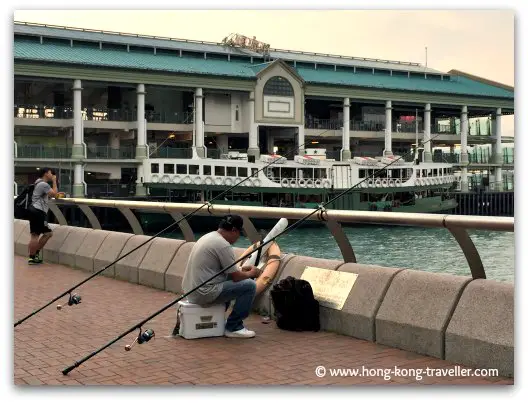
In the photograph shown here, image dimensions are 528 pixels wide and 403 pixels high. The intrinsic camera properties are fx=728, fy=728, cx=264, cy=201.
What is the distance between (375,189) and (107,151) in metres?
22.4

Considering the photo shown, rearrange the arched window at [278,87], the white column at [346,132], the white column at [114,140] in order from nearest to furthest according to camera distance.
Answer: the white column at [114,140], the arched window at [278,87], the white column at [346,132]

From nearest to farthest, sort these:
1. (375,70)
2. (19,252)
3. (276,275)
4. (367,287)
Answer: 1. (367,287)
2. (276,275)
3. (19,252)
4. (375,70)

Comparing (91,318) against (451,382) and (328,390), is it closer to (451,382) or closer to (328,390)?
(328,390)

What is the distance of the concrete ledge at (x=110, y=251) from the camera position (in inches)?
543

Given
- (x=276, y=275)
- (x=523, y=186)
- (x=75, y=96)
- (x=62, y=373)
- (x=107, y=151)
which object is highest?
(x=75, y=96)

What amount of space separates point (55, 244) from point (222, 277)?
8.99 meters

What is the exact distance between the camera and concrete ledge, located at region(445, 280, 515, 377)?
652cm

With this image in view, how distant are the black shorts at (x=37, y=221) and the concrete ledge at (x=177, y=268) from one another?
189 inches

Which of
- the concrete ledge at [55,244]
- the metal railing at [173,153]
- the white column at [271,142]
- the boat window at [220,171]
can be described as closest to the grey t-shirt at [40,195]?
the concrete ledge at [55,244]

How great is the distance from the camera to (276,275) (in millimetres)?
9680

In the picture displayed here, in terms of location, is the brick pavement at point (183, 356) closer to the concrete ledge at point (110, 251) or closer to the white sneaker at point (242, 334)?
the white sneaker at point (242, 334)

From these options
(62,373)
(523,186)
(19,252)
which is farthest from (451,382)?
(19,252)

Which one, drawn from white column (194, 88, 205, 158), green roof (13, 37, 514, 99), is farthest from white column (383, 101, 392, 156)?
white column (194, 88, 205, 158)

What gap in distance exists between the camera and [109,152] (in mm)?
59781
